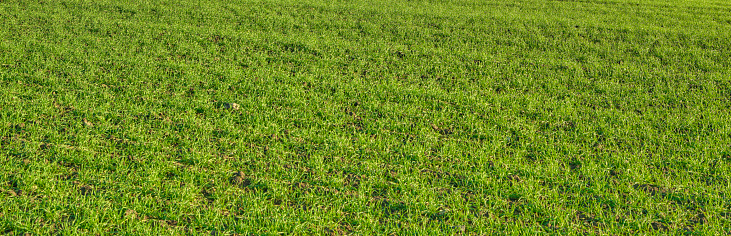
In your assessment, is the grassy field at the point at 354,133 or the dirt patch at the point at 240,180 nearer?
the grassy field at the point at 354,133

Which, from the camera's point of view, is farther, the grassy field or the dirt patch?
the dirt patch

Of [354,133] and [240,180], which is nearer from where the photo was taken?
[240,180]

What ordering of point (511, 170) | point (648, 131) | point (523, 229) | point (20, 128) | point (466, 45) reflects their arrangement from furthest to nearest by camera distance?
point (466, 45) < point (648, 131) < point (20, 128) < point (511, 170) < point (523, 229)

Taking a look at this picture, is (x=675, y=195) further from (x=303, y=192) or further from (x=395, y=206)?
(x=303, y=192)

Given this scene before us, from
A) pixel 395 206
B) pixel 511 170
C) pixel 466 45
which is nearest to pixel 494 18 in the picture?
pixel 466 45

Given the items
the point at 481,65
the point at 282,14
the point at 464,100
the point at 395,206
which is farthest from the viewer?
the point at 282,14

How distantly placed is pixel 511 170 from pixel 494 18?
854 cm

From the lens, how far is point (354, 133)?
5.02 meters

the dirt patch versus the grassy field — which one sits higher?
the grassy field

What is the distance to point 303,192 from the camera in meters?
3.94

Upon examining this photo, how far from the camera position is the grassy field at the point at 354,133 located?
3660 mm

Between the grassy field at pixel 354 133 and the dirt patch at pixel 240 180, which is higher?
the grassy field at pixel 354 133

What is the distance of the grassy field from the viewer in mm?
3660

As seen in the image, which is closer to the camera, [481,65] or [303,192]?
[303,192]
